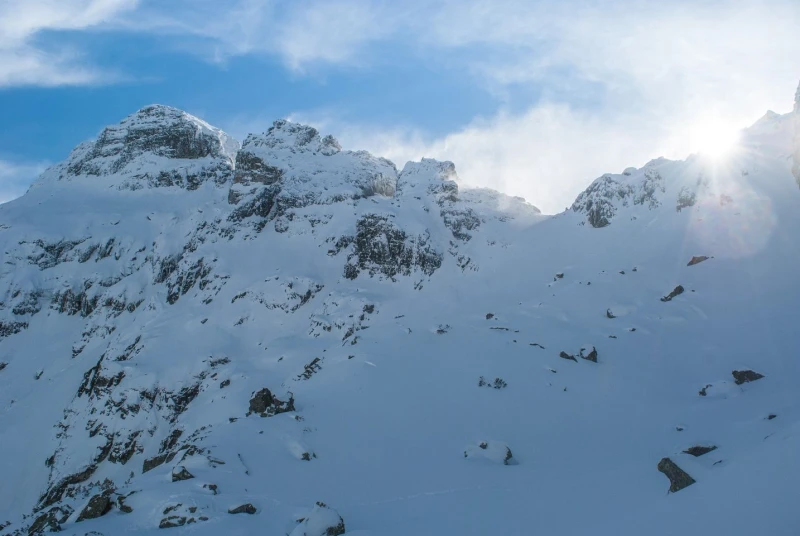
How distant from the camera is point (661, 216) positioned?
55406 mm

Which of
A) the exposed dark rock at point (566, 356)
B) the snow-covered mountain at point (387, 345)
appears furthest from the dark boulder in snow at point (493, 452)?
the exposed dark rock at point (566, 356)

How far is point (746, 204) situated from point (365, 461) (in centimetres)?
4597

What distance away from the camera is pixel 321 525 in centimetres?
1563

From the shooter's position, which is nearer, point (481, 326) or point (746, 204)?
point (481, 326)

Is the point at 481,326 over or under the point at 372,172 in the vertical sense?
under

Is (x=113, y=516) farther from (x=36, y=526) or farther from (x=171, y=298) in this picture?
(x=171, y=298)

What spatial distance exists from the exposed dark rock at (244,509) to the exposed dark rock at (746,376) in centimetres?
2988

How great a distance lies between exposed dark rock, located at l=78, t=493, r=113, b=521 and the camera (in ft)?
55.8

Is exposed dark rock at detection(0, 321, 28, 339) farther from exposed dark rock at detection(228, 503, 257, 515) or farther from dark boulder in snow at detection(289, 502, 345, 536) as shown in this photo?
dark boulder in snow at detection(289, 502, 345, 536)

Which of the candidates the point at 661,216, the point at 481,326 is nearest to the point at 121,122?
the point at 481,326

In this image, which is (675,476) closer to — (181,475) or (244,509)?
(244,509)

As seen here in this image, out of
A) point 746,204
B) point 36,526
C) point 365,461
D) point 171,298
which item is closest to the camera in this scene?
point 36,526

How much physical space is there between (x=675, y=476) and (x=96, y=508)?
20492 millimetres

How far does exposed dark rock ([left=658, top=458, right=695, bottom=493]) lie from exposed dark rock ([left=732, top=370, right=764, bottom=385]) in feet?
52.9
